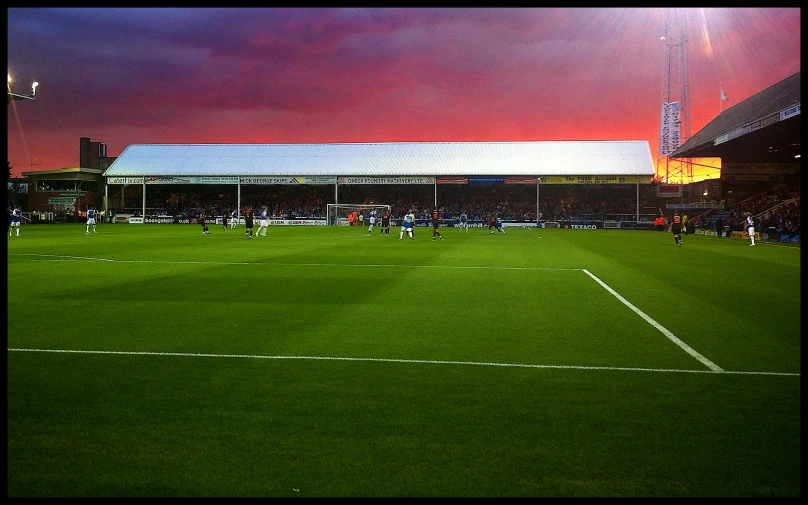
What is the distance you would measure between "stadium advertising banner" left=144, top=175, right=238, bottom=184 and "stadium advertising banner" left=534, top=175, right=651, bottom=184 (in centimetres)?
3154

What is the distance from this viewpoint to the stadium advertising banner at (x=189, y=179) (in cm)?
7150

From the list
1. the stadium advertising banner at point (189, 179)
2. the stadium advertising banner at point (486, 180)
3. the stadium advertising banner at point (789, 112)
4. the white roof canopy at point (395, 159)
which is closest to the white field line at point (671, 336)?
the stadium advertising banner at point (789, 112)

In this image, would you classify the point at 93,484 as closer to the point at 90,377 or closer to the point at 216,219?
the point at 90,377

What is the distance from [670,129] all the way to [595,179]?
29.6 ft

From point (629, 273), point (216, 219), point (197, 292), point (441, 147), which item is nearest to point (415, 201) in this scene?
point (441, 147)

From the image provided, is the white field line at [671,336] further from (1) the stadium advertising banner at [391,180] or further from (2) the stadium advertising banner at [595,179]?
(1) the stadium advertising banner at [391,180]

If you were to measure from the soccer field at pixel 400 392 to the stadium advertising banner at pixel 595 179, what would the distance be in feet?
174

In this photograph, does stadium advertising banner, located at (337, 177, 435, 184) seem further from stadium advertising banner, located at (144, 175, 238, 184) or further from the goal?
stadium advertising banner, located at (144, 175, 238, 184)

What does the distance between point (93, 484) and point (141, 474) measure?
0.99ft

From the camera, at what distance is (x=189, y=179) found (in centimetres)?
7188

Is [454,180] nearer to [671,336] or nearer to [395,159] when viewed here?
[395,159]

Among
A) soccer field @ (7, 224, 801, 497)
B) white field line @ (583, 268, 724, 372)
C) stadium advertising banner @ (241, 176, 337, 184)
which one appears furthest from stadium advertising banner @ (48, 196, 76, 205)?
white field line @ (583, 268, 724, 372)

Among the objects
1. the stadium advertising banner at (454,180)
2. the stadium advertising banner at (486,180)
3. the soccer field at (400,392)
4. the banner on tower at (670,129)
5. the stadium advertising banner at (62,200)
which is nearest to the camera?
the soccer field at (400,392)

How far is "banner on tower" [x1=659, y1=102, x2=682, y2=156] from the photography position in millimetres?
68125
